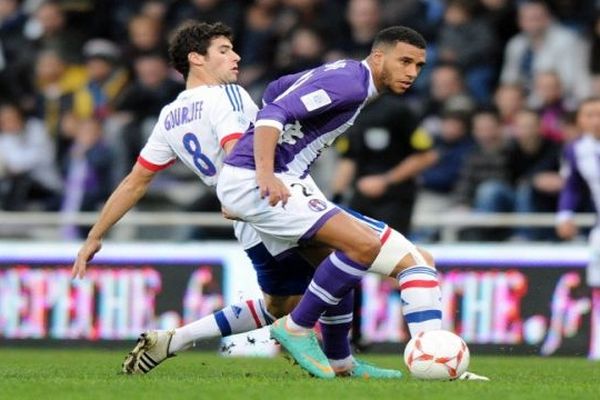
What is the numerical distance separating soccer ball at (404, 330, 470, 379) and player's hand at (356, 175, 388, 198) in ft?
14.7

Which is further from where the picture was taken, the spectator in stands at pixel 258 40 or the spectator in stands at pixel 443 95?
the spectator in stands at pixel 258 40

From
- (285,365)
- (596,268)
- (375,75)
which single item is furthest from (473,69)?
(375,75)

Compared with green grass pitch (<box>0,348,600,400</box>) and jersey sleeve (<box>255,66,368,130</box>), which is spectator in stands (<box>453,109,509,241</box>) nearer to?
green grass pitch (<box>0,348,600,400</box>)

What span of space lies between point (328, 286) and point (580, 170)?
222 inches

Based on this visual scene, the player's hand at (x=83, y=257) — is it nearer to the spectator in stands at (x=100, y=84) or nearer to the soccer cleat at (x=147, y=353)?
the soccer cleat at (x=147, y=353)

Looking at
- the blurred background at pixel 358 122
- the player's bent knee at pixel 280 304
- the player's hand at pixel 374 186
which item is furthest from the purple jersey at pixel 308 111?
the blurred background at pixel 358 122

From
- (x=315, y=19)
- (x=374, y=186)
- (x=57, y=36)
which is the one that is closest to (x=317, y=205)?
(x=374, y=186)

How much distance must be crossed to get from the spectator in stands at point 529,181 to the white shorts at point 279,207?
6.63 metres

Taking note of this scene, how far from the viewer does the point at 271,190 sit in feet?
28.1

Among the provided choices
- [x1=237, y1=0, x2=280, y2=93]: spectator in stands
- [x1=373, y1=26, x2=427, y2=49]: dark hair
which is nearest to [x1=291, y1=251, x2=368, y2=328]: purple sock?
[x1=373, y1=26, x2=427, y2=49]: dark hair

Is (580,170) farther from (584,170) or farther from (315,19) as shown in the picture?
(315,19)

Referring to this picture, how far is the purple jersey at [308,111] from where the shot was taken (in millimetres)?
8742

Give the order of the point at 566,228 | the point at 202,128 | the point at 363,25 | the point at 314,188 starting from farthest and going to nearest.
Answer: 1. the point at 363,25
2. the point at 566,228
3. the point at 202,128
4. the point at 314,188

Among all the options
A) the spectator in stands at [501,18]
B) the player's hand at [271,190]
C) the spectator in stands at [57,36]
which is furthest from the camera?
the spectator in stands at [57,36]
